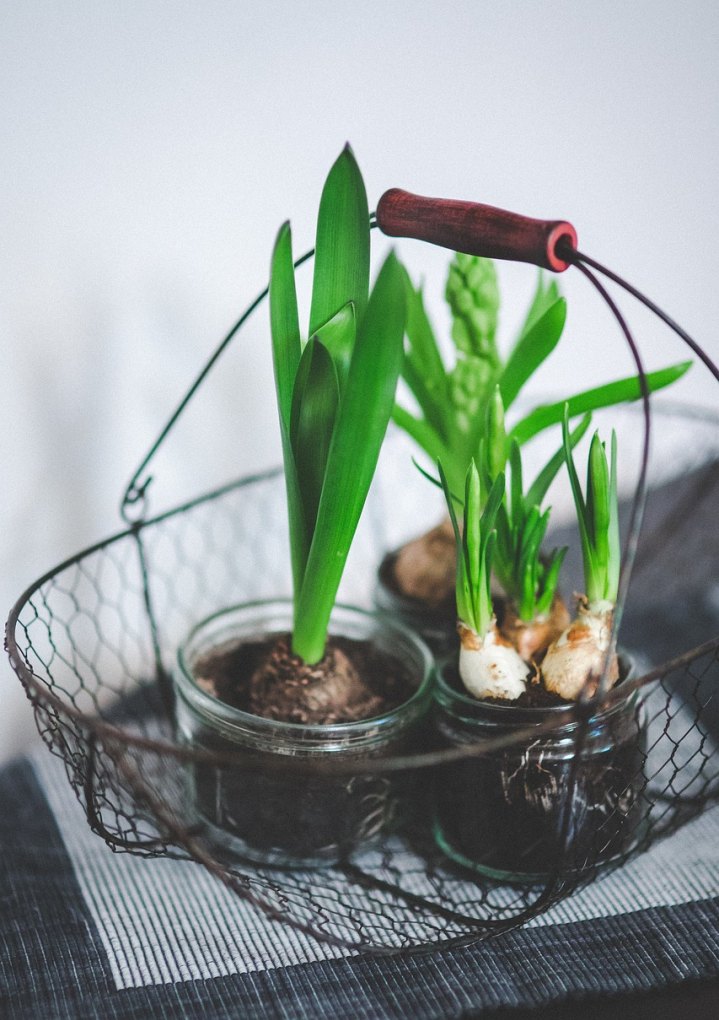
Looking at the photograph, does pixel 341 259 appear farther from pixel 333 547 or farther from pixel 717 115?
pixel 717 115

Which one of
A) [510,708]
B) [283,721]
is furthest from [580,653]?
[283,721]

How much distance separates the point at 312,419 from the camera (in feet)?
1.43

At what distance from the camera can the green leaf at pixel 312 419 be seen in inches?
16.3

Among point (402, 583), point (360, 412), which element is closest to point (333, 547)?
point (360, 412)

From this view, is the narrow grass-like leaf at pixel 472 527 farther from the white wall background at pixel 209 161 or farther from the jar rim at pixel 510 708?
the white wall background at pixel 209 161

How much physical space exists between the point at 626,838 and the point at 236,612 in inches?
9.4

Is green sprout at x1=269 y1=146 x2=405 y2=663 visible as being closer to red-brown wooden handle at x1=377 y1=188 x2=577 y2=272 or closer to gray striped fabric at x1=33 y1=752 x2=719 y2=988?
red-brown wooden handle at x1=377 y1=188 x2=577 y2=272

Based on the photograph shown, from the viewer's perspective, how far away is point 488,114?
67cm

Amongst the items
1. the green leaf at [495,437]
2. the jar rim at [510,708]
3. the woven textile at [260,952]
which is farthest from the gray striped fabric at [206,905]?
the green leaf at [495,437]

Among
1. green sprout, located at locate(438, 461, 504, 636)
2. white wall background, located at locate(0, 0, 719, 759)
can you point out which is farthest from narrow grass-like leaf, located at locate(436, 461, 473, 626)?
white wall background, located at locate(0, 0, 719, 759)

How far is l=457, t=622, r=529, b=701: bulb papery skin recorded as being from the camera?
46 cm

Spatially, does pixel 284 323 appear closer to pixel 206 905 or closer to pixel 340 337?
pixel 340 337

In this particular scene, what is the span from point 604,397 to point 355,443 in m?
0.15

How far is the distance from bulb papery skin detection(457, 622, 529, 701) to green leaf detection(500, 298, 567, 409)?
137 mm
